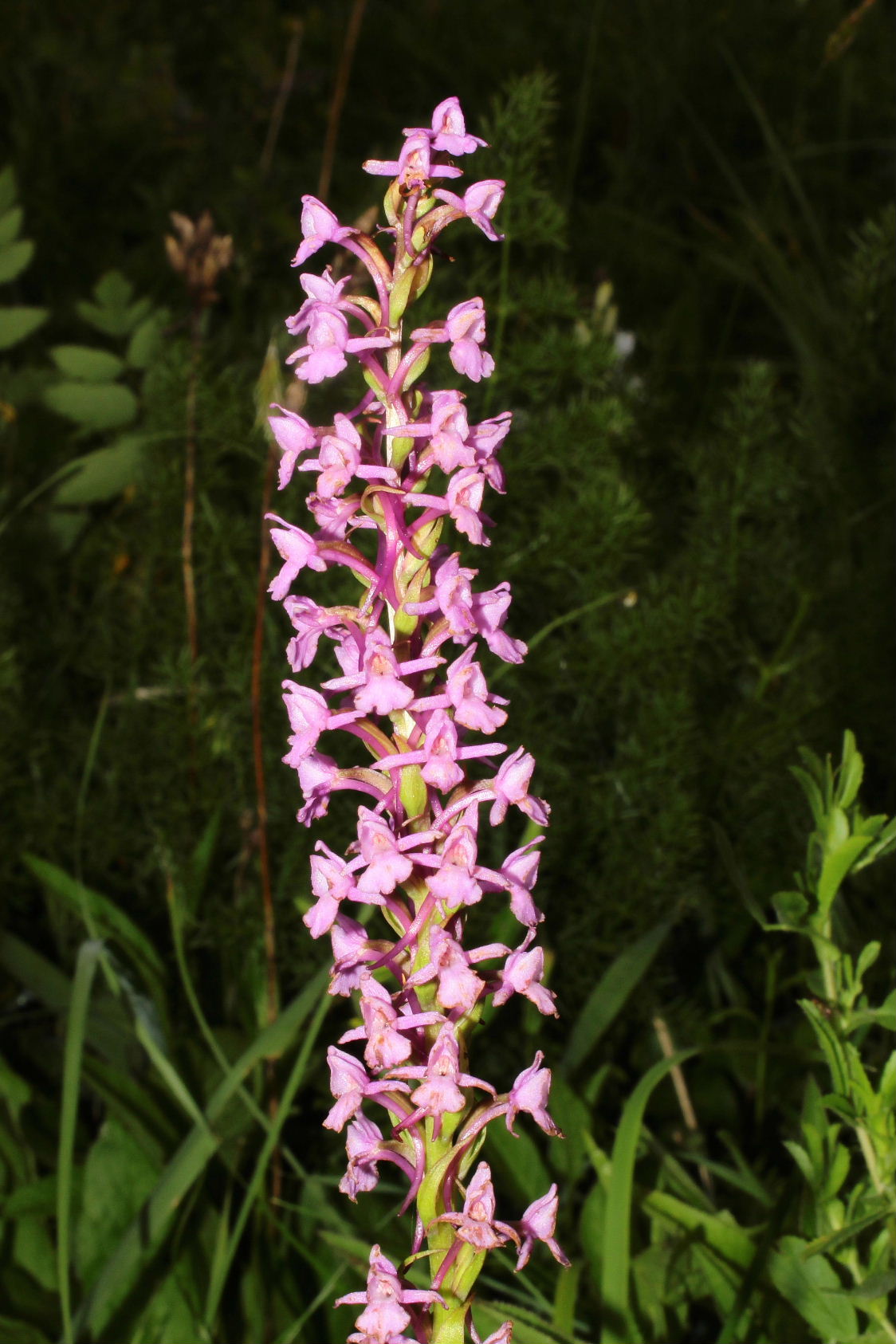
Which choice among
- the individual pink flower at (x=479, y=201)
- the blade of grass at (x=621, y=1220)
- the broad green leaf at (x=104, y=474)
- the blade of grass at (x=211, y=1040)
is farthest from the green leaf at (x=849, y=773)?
the broad green leaf at (x=104, y=474)

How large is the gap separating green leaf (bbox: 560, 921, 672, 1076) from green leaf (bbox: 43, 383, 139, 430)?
109 centimetres

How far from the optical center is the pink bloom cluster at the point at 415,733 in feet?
2.39

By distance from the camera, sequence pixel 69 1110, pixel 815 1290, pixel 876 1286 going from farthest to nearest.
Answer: pixel 69 1110 → pixel 815 1290 → pixel 876 1286

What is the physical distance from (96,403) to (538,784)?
0.87 m

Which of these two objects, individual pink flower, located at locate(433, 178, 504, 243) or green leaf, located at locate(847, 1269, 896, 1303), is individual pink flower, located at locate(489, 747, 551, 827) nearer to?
individual pink flower, located at locate(433, 178, 504, 243)

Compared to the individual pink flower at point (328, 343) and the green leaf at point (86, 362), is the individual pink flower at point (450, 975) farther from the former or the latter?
the green leaf at point (86, 362)

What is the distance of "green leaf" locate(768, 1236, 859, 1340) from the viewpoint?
1.06 m

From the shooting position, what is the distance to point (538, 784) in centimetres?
173

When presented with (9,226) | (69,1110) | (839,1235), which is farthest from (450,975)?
(9,226)

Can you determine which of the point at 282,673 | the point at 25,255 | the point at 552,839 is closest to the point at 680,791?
the point at 552,839

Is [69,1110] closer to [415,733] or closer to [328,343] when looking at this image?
[415,733]

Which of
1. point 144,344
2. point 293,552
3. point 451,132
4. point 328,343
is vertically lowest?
point 293,552

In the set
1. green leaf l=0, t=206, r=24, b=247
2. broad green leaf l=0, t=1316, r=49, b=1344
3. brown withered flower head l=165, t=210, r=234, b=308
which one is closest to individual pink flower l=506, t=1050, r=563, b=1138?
broad green leaf l=0, t=1316, r=49, b=1344

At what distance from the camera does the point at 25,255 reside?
72.2 inches
